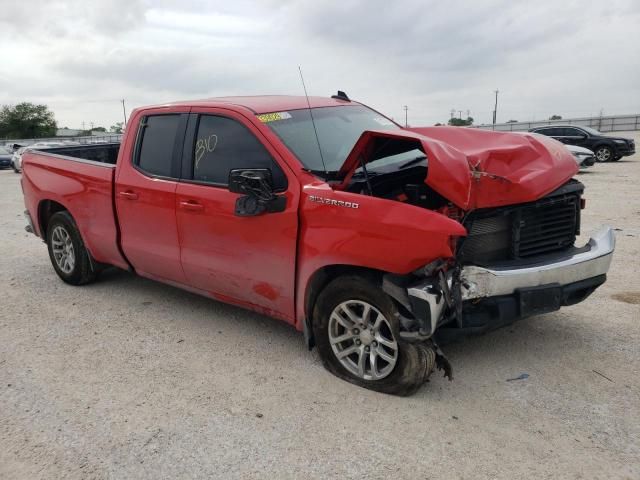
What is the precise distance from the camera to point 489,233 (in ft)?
12.0

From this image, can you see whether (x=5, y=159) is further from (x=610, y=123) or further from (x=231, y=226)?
(x=610, y=123)

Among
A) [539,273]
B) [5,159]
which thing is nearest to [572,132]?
[539,273]

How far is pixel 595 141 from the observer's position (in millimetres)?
20719

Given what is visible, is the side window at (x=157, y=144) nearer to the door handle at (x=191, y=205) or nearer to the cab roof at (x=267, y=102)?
the cab roof at (x=267, y=102)

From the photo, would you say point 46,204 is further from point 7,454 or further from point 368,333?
point 368,333

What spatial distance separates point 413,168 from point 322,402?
1641mm

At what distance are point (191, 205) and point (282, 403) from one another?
1711 mm

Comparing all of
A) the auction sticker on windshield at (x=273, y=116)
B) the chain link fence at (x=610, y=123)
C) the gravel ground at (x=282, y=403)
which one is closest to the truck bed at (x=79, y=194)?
the gravel ground at (x=282, y=403)

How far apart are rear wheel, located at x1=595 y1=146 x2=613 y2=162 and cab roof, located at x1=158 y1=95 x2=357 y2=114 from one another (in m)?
18.6

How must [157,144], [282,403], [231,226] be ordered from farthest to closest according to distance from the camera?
1. [157,144]
2. [231,226]
3. [282,403]

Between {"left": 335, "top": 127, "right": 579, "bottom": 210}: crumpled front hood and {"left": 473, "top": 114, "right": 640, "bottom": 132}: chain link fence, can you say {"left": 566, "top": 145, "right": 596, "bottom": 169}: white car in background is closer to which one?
{"left": 335, "top": 127, "right": 579, "bottom": 210}: crumpled front hood

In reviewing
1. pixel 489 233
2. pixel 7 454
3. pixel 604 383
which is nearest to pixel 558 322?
pixel 604 383

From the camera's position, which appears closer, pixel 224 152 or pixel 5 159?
pixel 224 152

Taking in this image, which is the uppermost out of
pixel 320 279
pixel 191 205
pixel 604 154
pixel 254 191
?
pixel 254 191
